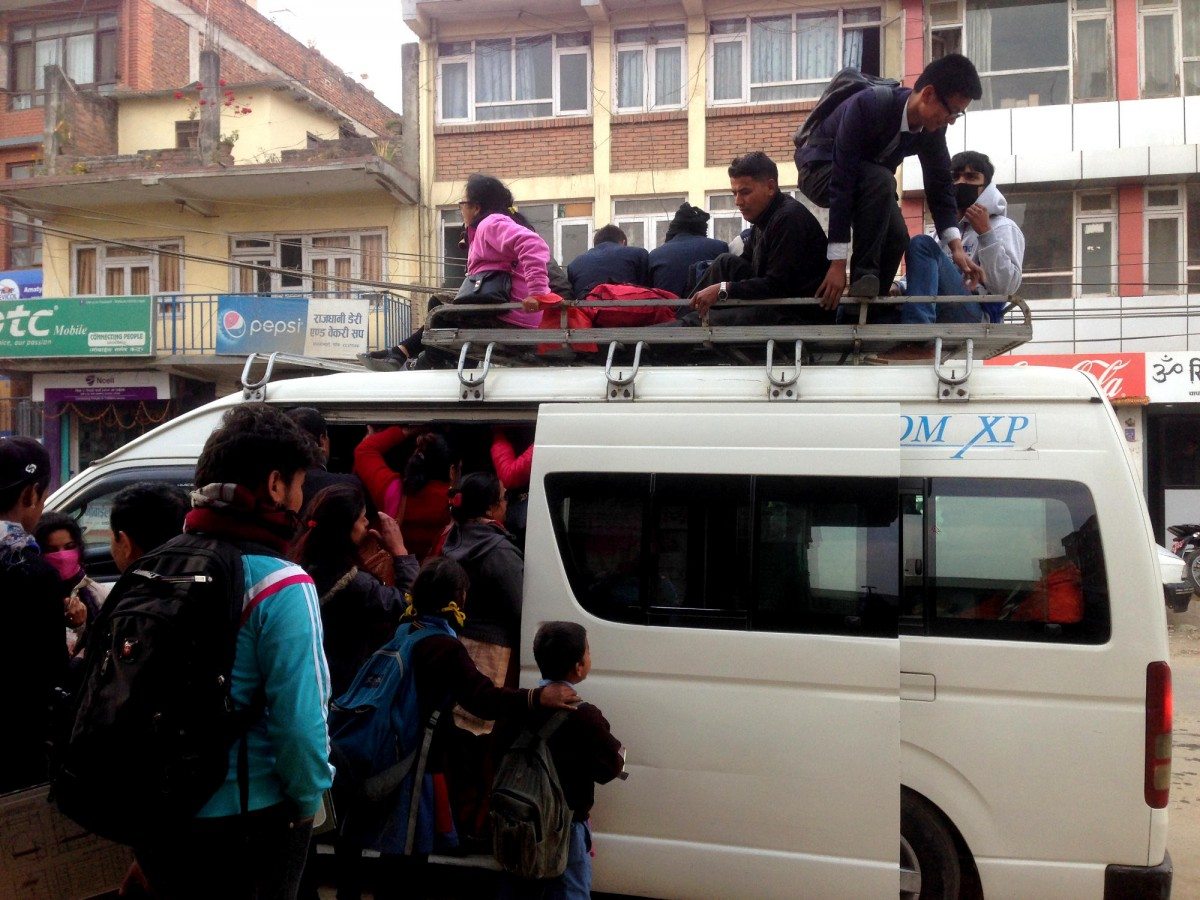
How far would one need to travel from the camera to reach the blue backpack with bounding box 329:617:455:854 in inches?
131

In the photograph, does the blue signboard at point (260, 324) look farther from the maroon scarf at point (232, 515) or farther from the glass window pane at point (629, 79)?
the maroon scarf at point (232, 515)

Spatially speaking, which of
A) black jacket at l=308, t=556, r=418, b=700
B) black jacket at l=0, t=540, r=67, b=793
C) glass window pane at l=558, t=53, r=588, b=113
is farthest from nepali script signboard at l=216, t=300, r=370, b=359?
black jacket at l=0, t=540, r=67, b=793

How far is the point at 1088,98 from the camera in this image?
15.7 meters

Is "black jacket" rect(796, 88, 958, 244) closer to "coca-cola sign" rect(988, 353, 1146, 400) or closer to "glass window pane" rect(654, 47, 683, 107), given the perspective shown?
"coca-cola sign" rect(988, 353, 1146, 400)

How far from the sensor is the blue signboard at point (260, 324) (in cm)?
1658

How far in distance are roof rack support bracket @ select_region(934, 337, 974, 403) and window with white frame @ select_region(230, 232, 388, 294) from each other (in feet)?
49.4

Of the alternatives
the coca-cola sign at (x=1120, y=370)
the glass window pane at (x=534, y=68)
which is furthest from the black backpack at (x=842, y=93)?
the glass window pane at (x=534, y=68)

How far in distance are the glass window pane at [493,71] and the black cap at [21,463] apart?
15.2m

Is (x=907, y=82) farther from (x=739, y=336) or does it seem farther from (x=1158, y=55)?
(x=739, y=336)

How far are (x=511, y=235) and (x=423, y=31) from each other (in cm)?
1385

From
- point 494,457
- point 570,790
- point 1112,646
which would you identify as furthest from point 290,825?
point 1112,646

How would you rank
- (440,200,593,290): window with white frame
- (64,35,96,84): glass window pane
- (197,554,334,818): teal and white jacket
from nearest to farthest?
1. (197,554,334,818): teal and white jacket
2. (440,200,593,290): window with white frame
3. (64,35,96,84): glass window pane

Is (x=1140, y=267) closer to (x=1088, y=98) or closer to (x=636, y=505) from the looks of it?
(x=1088, y=98)

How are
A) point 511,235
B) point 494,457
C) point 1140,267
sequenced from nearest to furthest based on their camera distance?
point 494,457 → point 511,235 → point 1140,267
